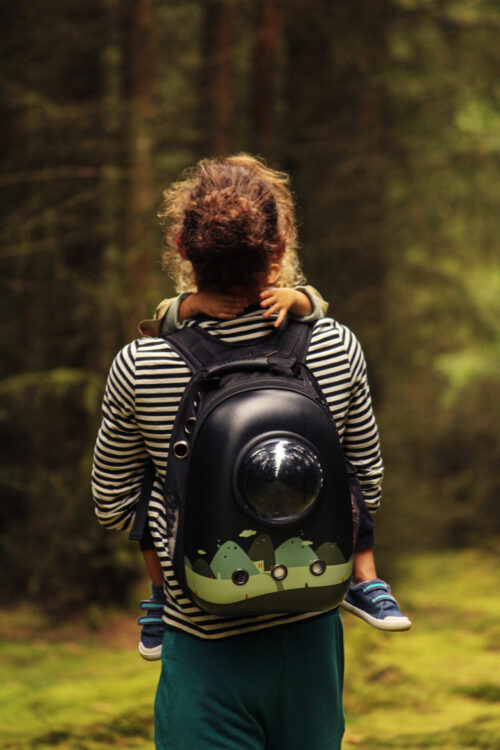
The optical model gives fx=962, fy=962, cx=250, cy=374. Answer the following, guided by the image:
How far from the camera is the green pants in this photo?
2.16m

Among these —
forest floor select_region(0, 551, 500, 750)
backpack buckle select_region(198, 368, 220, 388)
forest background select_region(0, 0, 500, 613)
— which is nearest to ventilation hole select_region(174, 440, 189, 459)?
backpack buckle select_region(198, 368, 220, 388)

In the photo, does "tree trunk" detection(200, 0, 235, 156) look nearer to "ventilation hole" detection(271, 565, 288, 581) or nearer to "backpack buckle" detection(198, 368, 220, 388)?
"backpack buckle" detection(198, 368, 220, 388)

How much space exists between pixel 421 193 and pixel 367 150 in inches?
80.4

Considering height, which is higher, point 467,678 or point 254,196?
point 254,196

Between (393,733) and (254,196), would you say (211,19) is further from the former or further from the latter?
(254,196)

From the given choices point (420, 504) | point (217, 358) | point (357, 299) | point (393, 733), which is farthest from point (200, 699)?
point (420, 504)

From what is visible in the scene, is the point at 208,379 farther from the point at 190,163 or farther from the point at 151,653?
the point at 190,163

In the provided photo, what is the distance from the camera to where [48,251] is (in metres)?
7.27

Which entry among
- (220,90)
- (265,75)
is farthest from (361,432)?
(220,90)

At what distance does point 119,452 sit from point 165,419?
0.63 ft

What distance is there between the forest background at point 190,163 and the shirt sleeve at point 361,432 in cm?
357

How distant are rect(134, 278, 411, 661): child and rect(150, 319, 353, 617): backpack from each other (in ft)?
0.52

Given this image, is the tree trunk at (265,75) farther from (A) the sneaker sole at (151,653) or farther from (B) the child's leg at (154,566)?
(A) the sneaker sole at (151,653)

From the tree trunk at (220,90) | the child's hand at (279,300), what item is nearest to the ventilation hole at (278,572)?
the child's hand at (279,300)
